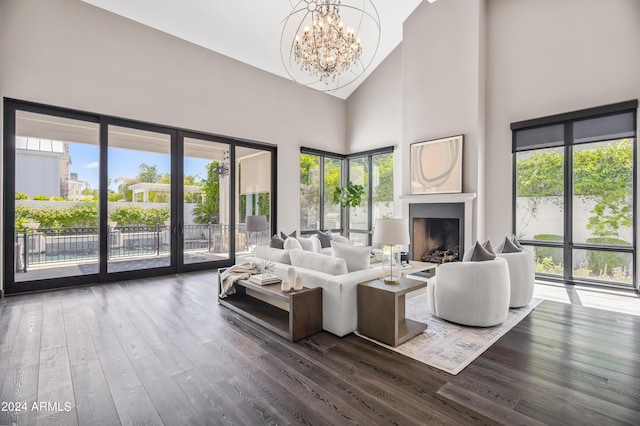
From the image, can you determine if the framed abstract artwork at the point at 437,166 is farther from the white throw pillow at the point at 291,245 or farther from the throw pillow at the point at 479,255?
the white throw pillow at the point at 291,245

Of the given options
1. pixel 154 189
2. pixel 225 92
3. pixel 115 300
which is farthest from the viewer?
pixel 225 92

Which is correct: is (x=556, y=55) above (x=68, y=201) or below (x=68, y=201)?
above

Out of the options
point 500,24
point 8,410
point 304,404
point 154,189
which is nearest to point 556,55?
point 500,24

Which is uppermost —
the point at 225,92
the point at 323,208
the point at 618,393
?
the point at 225,92

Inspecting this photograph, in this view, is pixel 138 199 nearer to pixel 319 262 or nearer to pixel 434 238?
pixel 319 262

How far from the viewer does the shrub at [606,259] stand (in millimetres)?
4879

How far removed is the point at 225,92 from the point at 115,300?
4.49 metres

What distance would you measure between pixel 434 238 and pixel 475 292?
3.61 metres

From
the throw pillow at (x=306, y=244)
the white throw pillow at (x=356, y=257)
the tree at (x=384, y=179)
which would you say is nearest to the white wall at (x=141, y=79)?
the tree at (x=384, y=179)

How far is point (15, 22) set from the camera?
4.44 m

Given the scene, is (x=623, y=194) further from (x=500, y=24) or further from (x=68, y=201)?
(x=68, y=201)

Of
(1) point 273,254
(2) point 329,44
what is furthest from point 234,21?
(1) point 273,254

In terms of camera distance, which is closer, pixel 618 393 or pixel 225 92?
pixel 618 393

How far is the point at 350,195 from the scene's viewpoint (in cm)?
820
